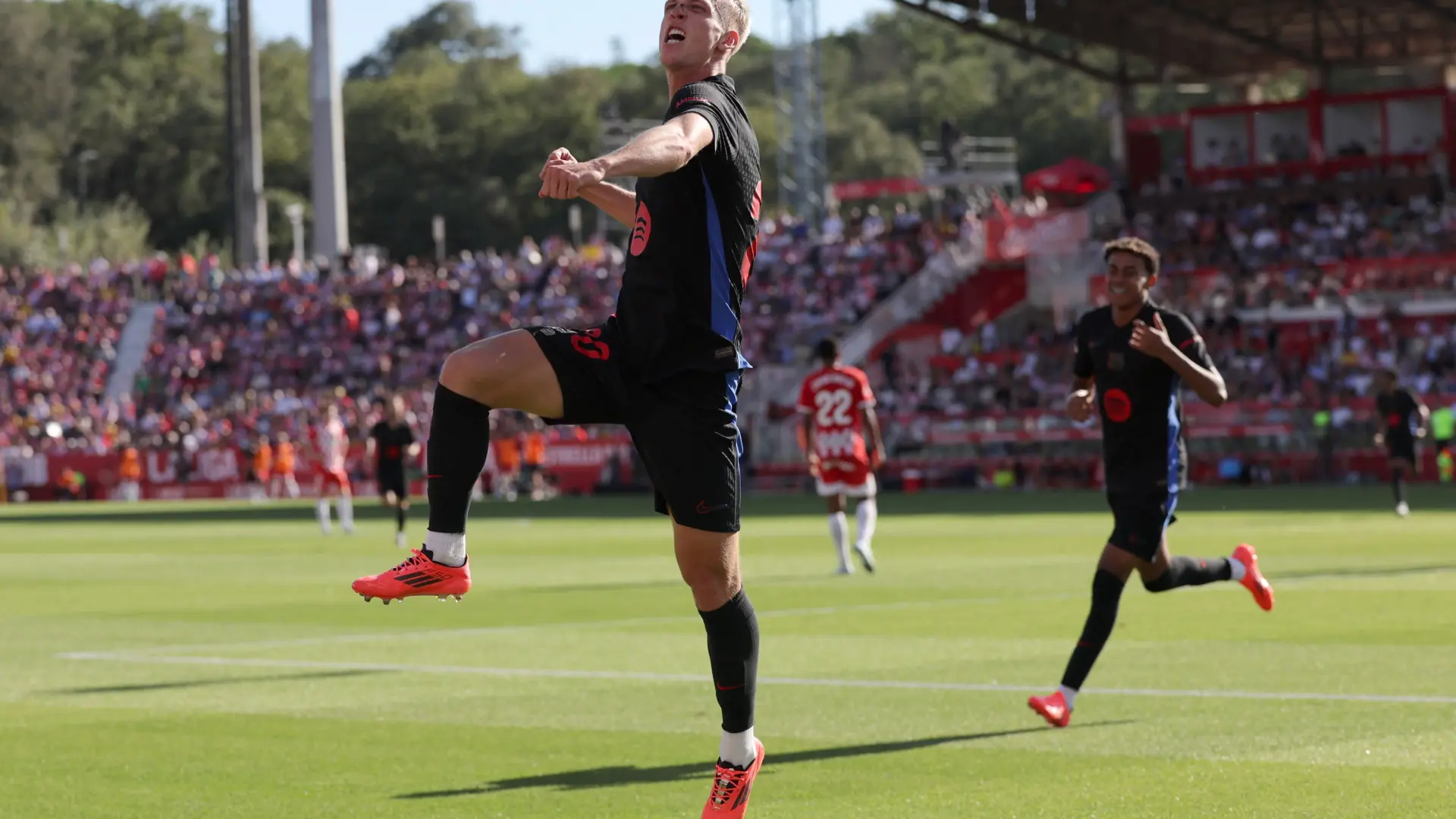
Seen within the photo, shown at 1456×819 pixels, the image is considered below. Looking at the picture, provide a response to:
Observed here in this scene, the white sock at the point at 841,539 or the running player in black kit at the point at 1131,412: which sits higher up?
the running player in black kit at the point at 1131,412

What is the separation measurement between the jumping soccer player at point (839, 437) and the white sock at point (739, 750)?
13.6 meters

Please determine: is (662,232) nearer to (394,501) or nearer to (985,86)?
(394,501)

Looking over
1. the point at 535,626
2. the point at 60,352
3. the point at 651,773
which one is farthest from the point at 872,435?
the point at 60,352

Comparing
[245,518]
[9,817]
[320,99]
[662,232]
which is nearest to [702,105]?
[662,232]

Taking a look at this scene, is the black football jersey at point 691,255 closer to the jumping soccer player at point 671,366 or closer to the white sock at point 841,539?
the jumping soccer player at point 671,366

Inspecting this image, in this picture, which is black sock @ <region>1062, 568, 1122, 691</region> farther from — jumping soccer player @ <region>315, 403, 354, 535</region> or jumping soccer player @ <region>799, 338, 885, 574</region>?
jumping soccer player @ <region>315, 403, 354, 535</region>

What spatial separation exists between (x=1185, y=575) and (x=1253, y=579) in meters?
0.92

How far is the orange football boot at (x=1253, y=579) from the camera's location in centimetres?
1095

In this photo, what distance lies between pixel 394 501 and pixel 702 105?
23.0m

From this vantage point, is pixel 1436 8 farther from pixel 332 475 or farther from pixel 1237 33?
pixel 332 475

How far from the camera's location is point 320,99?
61844 millimetres

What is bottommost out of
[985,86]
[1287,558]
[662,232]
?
[1287,558]

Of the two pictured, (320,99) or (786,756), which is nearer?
(786,756)

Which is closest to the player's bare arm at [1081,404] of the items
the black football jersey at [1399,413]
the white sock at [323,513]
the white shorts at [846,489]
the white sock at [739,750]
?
the white sock at [739,750]
